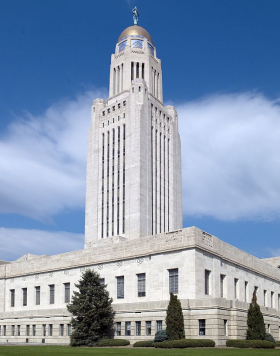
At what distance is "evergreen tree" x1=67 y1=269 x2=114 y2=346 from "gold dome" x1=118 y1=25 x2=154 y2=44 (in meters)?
52.4

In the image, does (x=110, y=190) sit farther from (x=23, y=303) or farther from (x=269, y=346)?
(x=269, y=346)

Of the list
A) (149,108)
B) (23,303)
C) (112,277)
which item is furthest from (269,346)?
(149,108)

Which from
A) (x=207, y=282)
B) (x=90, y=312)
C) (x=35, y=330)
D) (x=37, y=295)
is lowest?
(x=35, y=330)

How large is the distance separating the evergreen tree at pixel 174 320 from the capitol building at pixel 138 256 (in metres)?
1.15

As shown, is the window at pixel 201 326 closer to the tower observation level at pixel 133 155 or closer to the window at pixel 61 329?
the window at pixel 61 329

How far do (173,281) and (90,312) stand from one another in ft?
26.5

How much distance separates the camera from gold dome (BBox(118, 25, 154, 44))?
85062 millimetres

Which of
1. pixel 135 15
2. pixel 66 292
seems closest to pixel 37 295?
pixel 66 292

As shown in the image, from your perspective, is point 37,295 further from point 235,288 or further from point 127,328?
point 235,288

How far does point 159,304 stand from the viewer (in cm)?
4278

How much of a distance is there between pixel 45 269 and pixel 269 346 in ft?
90.1

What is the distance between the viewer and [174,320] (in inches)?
1547

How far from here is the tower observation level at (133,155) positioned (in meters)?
70.7

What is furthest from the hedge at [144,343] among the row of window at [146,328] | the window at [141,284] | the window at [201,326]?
the window at [141,284]
